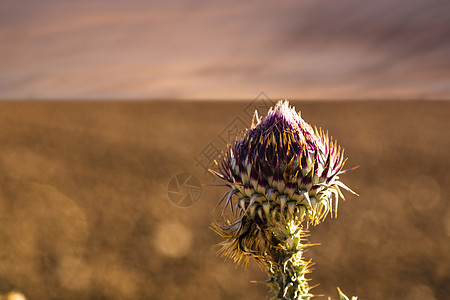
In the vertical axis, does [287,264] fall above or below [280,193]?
below

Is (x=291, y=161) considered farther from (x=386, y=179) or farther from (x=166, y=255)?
(x=386, y=179)

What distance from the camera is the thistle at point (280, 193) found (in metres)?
3.48

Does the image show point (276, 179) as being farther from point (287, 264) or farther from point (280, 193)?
point (287, 264)

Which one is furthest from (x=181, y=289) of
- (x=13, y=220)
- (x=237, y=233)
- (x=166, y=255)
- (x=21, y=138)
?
(x=21, y=138)

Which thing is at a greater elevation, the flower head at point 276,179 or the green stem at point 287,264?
the flower head at point 276,179

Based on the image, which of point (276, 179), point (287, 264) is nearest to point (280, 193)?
point (276, 179)

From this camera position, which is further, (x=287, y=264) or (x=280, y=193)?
(x=287, y=264)

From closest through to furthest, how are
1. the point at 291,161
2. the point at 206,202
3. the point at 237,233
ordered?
the point at 291,161 < the point at 237,233 < the point at 206,202

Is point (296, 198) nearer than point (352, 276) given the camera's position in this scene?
Yes

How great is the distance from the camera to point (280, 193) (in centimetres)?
346

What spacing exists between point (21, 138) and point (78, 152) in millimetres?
3618

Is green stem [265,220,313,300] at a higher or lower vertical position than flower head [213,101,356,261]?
lower

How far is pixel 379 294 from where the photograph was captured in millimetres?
12102

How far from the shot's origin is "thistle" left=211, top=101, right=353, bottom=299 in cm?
348
